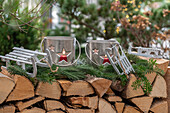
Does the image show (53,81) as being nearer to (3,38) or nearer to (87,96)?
(87,96)

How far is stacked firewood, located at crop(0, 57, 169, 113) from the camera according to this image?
1.23m

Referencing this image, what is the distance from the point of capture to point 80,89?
1.35 metres

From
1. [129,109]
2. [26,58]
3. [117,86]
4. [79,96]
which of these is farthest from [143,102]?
[26,58]

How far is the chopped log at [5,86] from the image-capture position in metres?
1.20

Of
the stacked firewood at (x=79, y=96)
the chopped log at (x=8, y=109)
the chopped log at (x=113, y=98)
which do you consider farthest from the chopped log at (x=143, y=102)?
the chopped log at (x=8, y=109)

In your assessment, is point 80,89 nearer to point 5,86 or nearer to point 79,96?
point 79,96

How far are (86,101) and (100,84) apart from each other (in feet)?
0.51

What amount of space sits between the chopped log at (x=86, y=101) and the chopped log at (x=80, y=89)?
3cm

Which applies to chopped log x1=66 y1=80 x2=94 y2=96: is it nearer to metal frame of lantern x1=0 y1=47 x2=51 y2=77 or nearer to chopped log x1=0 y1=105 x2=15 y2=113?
metal frame of lantern x1=0 y1=47 x2=51 y2=77

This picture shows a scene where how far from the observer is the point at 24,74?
1265 millimetres

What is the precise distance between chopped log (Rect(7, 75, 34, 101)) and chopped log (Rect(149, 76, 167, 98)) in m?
0.90

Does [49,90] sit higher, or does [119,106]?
[49,90]

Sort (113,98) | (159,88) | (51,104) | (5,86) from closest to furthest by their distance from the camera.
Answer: (5,86) < (51,104) < (113,98) < (159,88)

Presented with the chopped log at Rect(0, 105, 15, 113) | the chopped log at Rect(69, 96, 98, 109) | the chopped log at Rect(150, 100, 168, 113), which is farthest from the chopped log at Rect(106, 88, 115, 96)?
the chopped log at Rect(0, 105, 15, 113)
